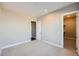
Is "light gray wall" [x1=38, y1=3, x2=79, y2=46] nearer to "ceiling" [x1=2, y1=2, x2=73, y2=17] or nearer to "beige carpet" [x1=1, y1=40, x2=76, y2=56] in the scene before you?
"ceiling" [x1=2, y1=2, x2=73, y2=17]

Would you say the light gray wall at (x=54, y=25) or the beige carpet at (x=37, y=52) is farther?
the light gray wall at (x=54, y=25)

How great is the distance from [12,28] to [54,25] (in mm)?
2462

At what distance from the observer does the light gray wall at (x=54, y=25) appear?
4.03 m

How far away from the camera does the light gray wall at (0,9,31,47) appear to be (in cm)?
400

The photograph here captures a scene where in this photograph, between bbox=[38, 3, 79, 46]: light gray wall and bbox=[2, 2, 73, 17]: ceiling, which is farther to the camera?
bbox=[38, 3, 79, 46]: light gray wall

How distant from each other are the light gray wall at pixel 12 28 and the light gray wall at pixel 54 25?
140 cm

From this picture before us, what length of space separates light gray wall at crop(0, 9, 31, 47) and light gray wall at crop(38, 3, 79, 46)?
1400 millimetres

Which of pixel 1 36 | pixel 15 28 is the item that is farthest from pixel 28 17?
pixel 1 36

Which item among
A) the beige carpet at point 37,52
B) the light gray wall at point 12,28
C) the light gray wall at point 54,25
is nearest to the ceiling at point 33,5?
the light gray wall at point 54,25

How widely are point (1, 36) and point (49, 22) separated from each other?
2.99 meters

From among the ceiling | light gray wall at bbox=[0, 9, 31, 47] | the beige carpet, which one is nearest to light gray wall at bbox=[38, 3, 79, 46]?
the ceiling

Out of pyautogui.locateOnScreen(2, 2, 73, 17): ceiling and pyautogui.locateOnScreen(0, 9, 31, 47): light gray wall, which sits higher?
pyautogui.locateOnScreen(2, 2, 73, 17): ceiling

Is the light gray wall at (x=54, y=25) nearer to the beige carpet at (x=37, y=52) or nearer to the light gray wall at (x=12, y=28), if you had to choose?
the beige carpet at (x=37, y=52)

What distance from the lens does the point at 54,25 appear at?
4.80m
